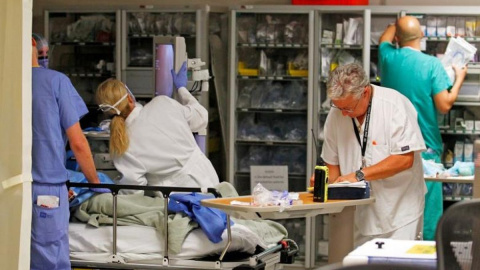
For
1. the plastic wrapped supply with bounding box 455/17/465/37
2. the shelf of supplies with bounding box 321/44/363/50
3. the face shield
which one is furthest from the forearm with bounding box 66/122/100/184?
the plastic wrapped supply with bounding box 455/17/465/37

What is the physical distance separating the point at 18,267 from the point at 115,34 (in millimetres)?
5236

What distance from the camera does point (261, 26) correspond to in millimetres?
9383

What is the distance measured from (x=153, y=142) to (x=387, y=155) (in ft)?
5.40

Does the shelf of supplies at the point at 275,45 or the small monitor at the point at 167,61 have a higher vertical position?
the shelf of supplies at the point at 275,45

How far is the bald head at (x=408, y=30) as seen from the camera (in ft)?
26.2

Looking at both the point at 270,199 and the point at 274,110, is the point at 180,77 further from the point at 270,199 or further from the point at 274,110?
the point at 274,110

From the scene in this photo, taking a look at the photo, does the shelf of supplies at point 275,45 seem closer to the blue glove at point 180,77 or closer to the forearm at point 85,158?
the blue glove at point 180,77

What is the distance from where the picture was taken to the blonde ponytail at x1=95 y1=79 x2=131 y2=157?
19.8ft

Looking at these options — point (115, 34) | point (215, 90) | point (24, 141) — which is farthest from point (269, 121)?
point (24, 141)

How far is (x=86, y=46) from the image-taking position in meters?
9.98

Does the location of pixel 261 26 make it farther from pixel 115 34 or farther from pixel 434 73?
pixel 434 73

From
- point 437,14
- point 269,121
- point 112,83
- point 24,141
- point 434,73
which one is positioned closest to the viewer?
point 24,141

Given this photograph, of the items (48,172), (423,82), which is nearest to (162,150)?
(48,172)

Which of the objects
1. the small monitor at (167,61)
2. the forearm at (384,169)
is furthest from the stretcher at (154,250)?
the small monitor at (167,61)
